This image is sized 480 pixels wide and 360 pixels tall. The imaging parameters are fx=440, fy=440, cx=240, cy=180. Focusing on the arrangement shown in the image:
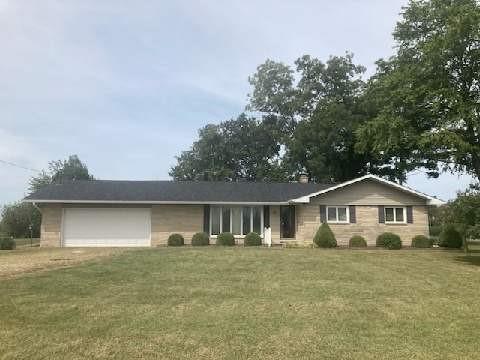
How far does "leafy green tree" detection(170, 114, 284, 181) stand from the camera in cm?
5256

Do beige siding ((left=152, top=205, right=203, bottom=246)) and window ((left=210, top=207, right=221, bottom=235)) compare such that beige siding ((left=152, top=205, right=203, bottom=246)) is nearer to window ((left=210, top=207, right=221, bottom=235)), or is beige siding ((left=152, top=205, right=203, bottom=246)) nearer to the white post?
window ((left=210, top=207, right=221, bottom=235))

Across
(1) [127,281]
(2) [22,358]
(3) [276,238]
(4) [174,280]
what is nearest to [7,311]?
(2) [22,358]

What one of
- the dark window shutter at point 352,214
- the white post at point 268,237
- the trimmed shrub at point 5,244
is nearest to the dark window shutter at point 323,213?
the dark window shutter at point 352,214

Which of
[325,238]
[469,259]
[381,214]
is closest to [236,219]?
[325,238]

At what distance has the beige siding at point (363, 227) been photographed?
2812cm

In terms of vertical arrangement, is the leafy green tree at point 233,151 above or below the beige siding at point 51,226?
above

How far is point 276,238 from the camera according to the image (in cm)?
2891

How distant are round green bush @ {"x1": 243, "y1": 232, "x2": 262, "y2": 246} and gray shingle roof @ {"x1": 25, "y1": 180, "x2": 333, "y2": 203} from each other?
254 centimetres

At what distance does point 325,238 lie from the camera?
25.5 m

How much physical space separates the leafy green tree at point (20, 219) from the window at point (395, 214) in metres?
31.5

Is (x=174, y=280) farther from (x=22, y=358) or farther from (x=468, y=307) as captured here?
(x=468, y=307)

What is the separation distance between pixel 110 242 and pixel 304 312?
2078 centimetres

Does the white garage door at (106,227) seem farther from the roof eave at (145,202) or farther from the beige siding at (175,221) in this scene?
the roof eave at (145,202)

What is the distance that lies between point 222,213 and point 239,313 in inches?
784
